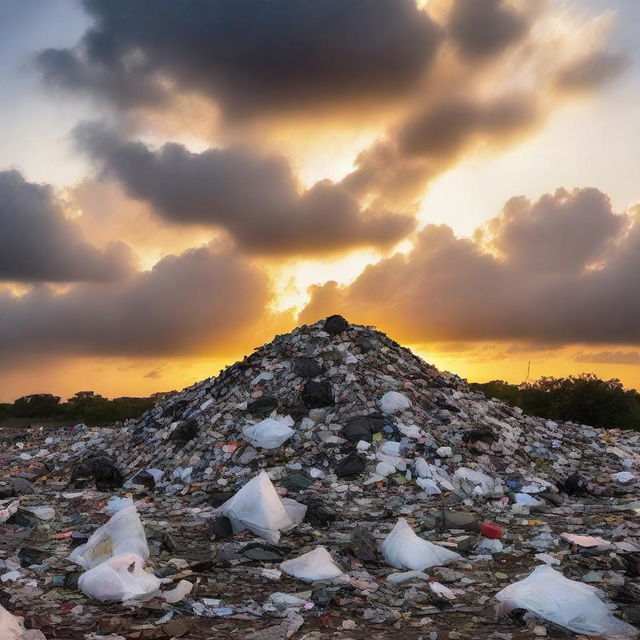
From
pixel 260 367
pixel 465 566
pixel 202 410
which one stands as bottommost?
pixel 465 566

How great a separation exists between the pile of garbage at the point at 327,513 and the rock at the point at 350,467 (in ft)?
0.08

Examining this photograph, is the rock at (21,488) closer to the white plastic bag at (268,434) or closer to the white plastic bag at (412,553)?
the white plastic bag at (268,434)

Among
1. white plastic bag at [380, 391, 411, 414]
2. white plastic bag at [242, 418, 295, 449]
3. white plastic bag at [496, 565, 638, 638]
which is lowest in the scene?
white plastic bag at [496, 565, 638, 638]

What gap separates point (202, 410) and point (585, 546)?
7.88 m

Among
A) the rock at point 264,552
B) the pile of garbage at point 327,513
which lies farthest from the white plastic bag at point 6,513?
the rock at point 264,552

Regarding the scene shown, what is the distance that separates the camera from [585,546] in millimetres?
6547

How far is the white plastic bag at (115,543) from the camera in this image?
5.85 m

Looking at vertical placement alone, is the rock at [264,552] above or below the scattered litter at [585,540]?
above

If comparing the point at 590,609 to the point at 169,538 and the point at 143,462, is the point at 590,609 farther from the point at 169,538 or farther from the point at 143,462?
the point at 143,462

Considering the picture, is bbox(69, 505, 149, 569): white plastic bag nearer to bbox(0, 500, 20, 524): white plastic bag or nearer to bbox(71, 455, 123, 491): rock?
bbox(0, 500, 20, 524): white plastic bag

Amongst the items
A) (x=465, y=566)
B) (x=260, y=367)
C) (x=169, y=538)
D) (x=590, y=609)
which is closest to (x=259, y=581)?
(x=169, y=538)

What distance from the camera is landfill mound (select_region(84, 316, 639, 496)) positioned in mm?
10203

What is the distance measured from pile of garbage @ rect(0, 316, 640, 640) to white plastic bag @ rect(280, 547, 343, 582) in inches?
0.8

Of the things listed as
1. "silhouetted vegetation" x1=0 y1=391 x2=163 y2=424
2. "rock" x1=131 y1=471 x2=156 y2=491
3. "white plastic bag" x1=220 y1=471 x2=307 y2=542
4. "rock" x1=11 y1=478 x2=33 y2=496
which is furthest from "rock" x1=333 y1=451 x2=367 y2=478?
"silhouetted vegetation" x1=0 y1=391 x2=163 y2=424
